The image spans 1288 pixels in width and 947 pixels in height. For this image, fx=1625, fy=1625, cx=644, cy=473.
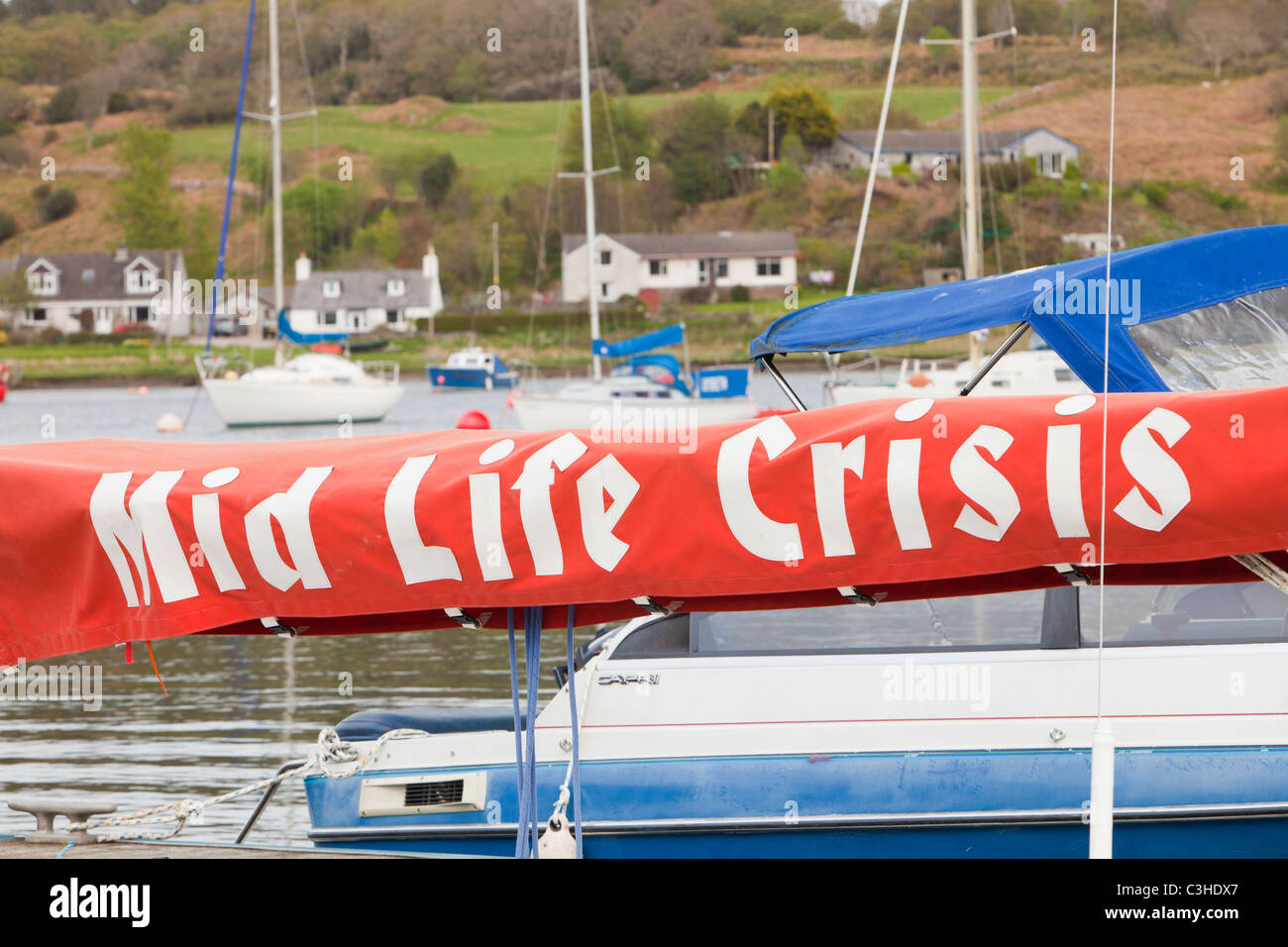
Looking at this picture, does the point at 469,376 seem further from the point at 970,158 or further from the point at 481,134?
the point at 481,134

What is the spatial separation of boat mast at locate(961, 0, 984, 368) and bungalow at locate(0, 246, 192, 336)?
107941mm

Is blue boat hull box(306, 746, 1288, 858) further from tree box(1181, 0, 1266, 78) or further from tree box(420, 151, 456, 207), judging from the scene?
tree box(1181, 0, 1266, 78)

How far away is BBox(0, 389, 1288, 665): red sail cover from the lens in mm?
5875

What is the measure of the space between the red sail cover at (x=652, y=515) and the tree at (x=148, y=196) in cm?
15455

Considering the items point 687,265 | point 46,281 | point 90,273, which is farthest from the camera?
point 90,273

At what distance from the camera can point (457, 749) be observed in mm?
8156

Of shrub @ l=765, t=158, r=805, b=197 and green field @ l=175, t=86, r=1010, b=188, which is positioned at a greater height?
green field @ l=175, t=86, r=1010, b=188

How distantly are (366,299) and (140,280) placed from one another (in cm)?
2334

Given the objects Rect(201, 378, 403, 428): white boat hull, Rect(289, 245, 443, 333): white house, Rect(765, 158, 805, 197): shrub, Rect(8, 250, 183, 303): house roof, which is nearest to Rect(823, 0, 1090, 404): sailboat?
Rect(201, 378, 403, 428): white boat hull

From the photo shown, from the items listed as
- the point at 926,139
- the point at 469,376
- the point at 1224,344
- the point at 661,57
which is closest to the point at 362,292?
the point at 469,376

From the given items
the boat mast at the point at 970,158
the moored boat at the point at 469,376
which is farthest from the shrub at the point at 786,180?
→ the boat mast at the point at 970,158

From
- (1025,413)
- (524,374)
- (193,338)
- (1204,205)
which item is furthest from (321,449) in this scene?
(1204,205)

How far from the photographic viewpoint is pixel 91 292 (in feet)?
445

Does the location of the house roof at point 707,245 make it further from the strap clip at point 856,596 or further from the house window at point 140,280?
the strap clip at point 856,596
